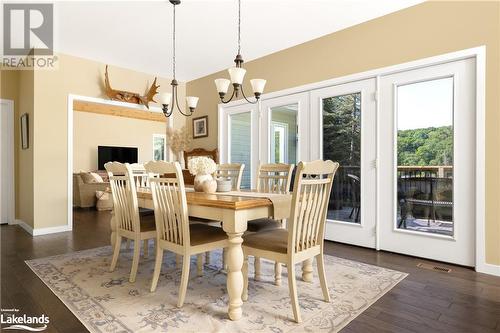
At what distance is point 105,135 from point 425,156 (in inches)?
345

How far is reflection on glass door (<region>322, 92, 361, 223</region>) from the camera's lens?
12.0 feet

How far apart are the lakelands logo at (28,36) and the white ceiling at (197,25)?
12 centimetres

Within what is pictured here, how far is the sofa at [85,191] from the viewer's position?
6.96 metres

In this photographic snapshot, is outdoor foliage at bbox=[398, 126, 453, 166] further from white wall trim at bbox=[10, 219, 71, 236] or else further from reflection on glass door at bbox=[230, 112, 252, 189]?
white wall trim at bbox=[10, 219, 71, 236]

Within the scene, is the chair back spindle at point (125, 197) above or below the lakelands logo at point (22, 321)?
above

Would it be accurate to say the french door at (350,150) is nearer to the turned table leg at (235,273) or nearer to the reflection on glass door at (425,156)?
the reflection on glass door at (425,156)

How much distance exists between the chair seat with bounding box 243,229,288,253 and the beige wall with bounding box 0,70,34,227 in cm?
373

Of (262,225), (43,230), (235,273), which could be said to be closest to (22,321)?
(235,273)

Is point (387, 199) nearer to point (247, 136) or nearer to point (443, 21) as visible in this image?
point (443, 21)

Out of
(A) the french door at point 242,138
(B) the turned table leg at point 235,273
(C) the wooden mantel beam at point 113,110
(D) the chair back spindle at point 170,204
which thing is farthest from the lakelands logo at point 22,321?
(C) the wooden mantel beam at point 113,110

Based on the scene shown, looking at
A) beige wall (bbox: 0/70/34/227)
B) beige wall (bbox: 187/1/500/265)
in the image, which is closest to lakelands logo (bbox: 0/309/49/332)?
beige wall (bbox: 0/70/34/227)

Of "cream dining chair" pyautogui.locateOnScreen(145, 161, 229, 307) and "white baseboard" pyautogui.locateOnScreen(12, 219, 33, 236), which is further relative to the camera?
"white baseboard" pyautogui.locateOnScreen(12, 219, 33, 236)

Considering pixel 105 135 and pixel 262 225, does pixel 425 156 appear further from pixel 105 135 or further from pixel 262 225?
pixel 105 135

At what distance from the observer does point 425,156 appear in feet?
10.3
